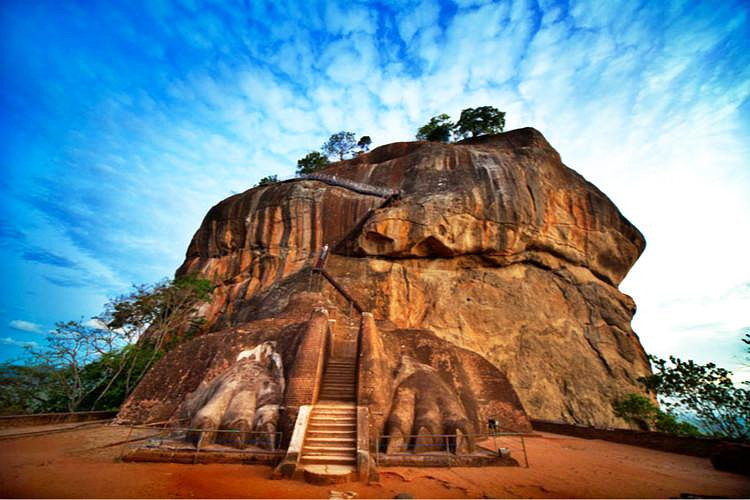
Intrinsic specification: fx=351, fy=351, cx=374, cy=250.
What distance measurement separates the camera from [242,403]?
825 centimetres

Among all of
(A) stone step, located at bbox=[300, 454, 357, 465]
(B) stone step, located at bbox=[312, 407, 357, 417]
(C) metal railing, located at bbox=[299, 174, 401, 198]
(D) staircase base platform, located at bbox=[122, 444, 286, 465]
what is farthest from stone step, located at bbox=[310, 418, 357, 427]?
(C) metal railing, located at bbox=[299, 174, 401, 198]

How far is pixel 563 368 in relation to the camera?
20516 millimetres

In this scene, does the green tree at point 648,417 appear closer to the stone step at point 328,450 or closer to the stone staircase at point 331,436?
the stone staircase at point 331,436

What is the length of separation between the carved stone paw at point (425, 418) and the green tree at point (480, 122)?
32688 millimetres

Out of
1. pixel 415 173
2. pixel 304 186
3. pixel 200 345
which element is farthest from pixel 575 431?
pixel 304 186

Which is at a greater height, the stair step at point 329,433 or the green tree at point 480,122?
the green tree at point 480,122

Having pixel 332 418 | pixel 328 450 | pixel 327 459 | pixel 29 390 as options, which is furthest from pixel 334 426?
pixel 29 390

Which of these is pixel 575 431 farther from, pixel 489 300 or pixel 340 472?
pixel 340 472

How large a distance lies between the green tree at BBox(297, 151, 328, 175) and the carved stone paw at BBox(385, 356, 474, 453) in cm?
3383

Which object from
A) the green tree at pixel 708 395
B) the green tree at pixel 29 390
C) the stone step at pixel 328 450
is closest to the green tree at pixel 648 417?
the green tree at pixel 708 395

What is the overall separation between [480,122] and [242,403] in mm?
36463

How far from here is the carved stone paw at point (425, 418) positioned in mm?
7840

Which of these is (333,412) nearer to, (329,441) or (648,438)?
(329,441)

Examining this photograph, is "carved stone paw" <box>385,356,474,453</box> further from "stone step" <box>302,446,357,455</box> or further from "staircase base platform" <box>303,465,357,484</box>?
"staircase base platform" <box>303,465,357,484</box>
